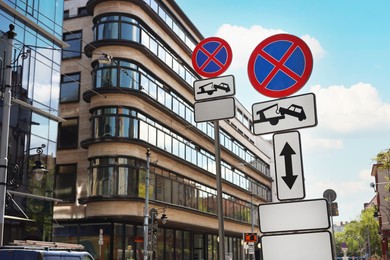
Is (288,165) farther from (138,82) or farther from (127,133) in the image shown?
(138,82)

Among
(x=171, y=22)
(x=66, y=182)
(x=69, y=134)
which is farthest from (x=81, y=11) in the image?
(x=66, y=182)

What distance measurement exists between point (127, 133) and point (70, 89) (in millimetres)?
7275

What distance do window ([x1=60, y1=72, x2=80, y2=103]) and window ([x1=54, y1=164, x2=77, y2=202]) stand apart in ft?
17.2

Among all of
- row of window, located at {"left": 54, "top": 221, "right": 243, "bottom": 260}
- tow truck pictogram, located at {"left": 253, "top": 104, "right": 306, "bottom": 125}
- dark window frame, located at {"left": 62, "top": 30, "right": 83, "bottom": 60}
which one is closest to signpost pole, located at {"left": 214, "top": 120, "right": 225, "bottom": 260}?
tow truck pictogram, located at {"left": 253, "top": 104, "right": 306, "bottom": 125}

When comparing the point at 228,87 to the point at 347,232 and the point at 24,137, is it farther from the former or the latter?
the point at 347,232

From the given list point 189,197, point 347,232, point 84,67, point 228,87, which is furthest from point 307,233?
point 347,232

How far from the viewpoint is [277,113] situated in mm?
5047

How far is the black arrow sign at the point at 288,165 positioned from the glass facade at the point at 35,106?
20.4 meters

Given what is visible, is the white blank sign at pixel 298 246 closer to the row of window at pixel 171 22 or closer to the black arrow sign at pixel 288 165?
the black arrow sign at pixel 288 165

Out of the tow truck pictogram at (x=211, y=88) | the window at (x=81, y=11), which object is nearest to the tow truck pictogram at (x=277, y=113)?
the tow truck pictogram at (x=211, y=88)

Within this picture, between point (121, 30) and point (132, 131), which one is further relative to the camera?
point (121, 30)

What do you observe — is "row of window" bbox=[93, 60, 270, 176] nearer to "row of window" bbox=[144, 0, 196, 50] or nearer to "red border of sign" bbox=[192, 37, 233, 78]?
"row of window" bbox=[144, 0, 196, 50]

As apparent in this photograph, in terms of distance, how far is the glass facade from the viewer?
952 inches

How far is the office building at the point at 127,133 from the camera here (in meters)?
35.5
